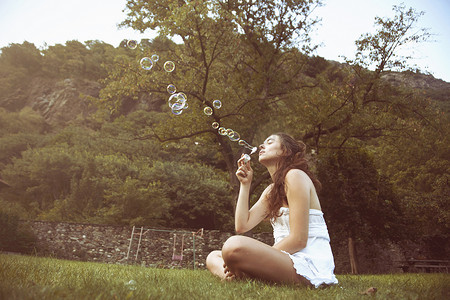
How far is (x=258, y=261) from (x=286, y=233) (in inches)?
25.5

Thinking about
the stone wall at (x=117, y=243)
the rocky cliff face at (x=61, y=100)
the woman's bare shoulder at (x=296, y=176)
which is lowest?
the stone wall at (x=117, y=243)

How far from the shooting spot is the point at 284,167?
3.34m

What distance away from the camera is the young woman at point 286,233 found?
107 inches

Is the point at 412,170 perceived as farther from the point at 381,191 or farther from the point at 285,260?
the point at 285,260

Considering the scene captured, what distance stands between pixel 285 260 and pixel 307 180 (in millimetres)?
781

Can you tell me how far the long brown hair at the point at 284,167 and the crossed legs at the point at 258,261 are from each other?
64cm

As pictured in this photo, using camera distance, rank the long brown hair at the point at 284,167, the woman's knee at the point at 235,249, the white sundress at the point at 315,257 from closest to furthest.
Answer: the woman's knee at the point at 235,249, the white sundress at the point at 315,257, the long brown hair at the point at 284,167

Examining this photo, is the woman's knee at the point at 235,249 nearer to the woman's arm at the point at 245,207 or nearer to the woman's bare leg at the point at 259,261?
the woman's bare leg at the point at 259,261

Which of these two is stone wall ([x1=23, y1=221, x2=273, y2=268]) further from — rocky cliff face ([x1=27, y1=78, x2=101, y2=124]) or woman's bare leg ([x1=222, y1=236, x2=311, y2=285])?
rocky cliff face ([x1=27, y1=78, x2=101, y2=124])

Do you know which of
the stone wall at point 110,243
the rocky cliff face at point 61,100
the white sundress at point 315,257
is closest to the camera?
the white sundress at point 315,257

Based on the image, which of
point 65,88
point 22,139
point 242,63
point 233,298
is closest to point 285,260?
point 233,298

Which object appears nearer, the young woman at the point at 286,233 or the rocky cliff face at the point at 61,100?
the young woman at the point at 286,233

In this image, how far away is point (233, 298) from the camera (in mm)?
2125

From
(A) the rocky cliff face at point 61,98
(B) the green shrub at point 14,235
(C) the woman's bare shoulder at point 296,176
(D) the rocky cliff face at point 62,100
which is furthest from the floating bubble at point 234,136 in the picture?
(A) the rocky cliff face at point 61,98
